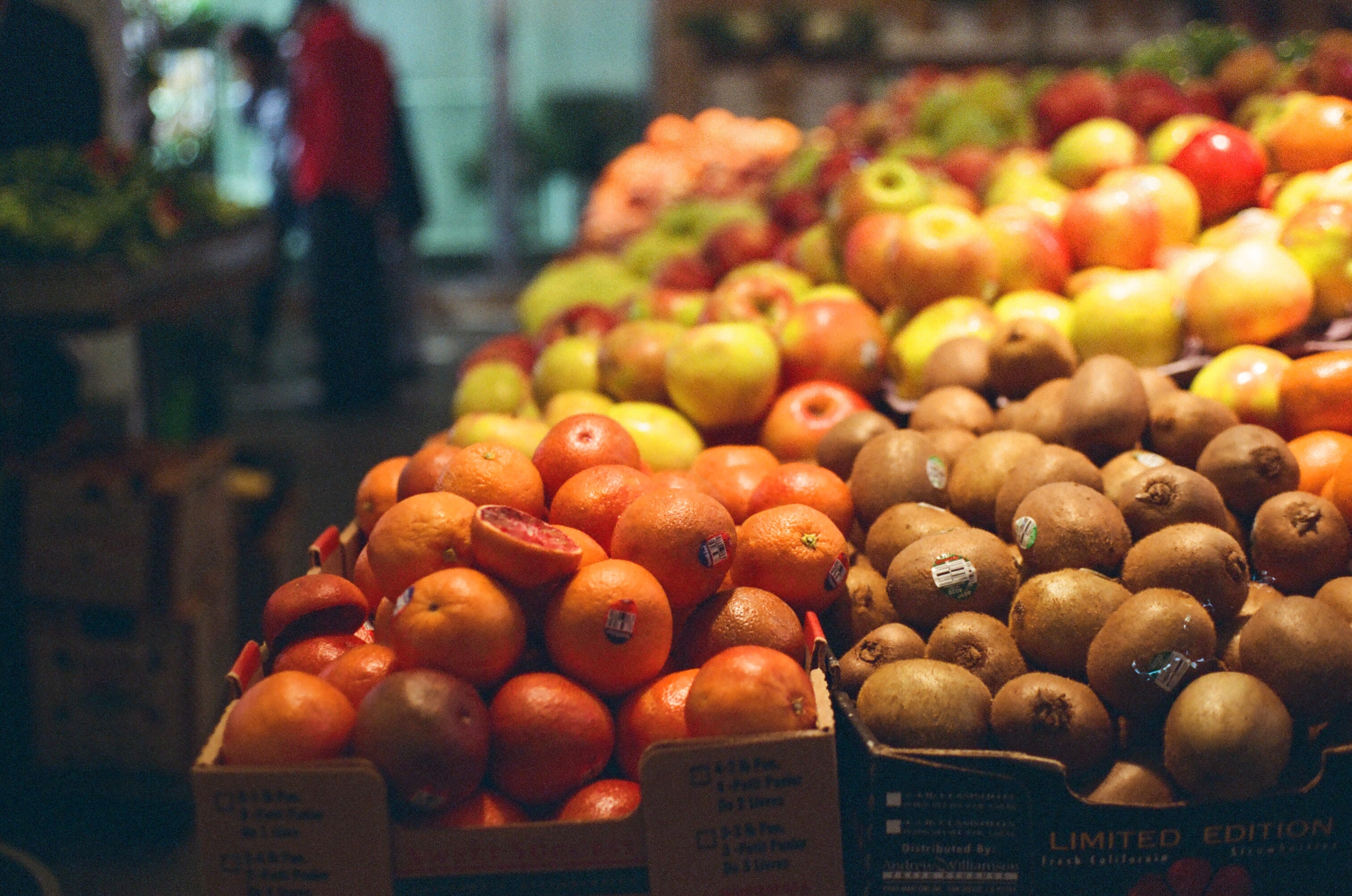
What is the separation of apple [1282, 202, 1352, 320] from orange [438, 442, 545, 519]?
1.46 metres

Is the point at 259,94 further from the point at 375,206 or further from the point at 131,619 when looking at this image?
the point at 131,619

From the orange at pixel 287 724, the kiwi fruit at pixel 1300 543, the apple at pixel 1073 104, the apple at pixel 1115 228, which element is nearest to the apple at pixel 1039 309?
the apple at pixel 1115 228

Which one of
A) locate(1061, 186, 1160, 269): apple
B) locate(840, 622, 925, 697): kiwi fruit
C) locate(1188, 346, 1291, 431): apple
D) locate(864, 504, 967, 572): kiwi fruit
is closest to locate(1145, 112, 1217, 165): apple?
locate(1061, 186, 1160, 269): apple

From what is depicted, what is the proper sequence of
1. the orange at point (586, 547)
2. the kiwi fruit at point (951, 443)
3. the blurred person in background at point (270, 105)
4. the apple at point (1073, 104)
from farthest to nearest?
1. the blurred person in background at point (270, 105)
2. the apple at point (1073, 104)
3. the kiwi fruit at point (951, 443)
4. the orange at point (586, 547)

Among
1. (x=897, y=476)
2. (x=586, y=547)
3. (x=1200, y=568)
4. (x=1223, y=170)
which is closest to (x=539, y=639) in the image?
(x=586, y=547)

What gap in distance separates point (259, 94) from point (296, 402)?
76.9 inches

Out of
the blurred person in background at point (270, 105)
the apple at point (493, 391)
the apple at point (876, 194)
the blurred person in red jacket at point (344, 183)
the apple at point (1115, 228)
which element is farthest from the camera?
the blurred person in background at point (270, 105)

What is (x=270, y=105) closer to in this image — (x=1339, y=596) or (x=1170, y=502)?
(x=1170, y=502)

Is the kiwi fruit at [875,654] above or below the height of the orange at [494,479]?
below

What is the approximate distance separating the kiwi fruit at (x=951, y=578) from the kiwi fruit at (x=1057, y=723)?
0.56 ft

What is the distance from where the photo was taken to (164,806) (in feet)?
9.51

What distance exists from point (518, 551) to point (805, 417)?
0.93 m

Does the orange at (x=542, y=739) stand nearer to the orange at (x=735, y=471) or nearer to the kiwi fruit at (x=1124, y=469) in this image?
the orange at (x=735, y=471)

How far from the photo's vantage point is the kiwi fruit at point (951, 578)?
1430 mm
